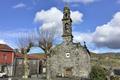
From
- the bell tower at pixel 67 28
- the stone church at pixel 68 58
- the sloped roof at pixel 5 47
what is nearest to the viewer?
the stone church at pixel 68 58

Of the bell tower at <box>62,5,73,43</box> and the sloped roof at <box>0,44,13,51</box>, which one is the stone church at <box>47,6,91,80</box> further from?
the sloped roof at <box>0,44,13,51</box>

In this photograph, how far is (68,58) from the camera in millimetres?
49156

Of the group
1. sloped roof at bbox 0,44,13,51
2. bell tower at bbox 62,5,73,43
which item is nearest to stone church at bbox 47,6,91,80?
bell tower at bbox 62,5,73,43

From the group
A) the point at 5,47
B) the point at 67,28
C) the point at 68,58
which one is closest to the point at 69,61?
the point at 68,58

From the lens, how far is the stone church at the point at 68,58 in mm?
47906

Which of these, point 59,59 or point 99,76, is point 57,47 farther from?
point 99,76

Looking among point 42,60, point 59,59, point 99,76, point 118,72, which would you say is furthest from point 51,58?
point 42,60

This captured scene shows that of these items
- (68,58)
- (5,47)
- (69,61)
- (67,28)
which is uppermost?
(67,28)

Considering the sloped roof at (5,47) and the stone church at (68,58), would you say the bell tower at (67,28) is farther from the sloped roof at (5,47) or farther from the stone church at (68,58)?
the sloped roof at (5,47)

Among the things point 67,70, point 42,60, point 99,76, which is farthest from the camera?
point 42,60

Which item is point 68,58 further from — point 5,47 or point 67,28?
point 5,47

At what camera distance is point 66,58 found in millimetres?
49344

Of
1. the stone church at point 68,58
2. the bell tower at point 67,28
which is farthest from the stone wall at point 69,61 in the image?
the bell tower at point 67,28

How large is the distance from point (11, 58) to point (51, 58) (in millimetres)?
14543
